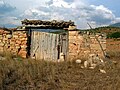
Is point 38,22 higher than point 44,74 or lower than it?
higher

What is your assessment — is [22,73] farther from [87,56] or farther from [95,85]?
[87,56]

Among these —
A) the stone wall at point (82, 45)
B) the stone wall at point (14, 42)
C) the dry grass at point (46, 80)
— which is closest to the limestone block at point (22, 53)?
the stone wall at point (14, 42)

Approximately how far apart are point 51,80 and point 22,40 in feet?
24.5

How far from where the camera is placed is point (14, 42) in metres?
16.0

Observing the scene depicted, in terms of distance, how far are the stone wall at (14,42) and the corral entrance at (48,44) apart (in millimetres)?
643

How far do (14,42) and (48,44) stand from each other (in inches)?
79.6

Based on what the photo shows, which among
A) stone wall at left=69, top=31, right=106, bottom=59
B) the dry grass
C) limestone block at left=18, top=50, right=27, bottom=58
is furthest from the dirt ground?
limestone block at left=18, top=50, right=27, bottom=58

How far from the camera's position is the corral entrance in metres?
16.3

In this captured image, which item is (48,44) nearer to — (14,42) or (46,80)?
(14,42)

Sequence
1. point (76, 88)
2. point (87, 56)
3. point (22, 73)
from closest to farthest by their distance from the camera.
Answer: point (76, 88) < point (22, 73) < point (87, 56)

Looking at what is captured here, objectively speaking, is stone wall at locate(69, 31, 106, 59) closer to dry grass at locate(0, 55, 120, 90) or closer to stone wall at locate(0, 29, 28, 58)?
stone wall at locate(0, 29, 28, 58)

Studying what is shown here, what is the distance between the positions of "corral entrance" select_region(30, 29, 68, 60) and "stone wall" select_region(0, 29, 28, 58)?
64 centimetres

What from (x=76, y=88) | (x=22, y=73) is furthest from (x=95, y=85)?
(x=22, y=73)

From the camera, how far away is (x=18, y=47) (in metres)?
16.0
